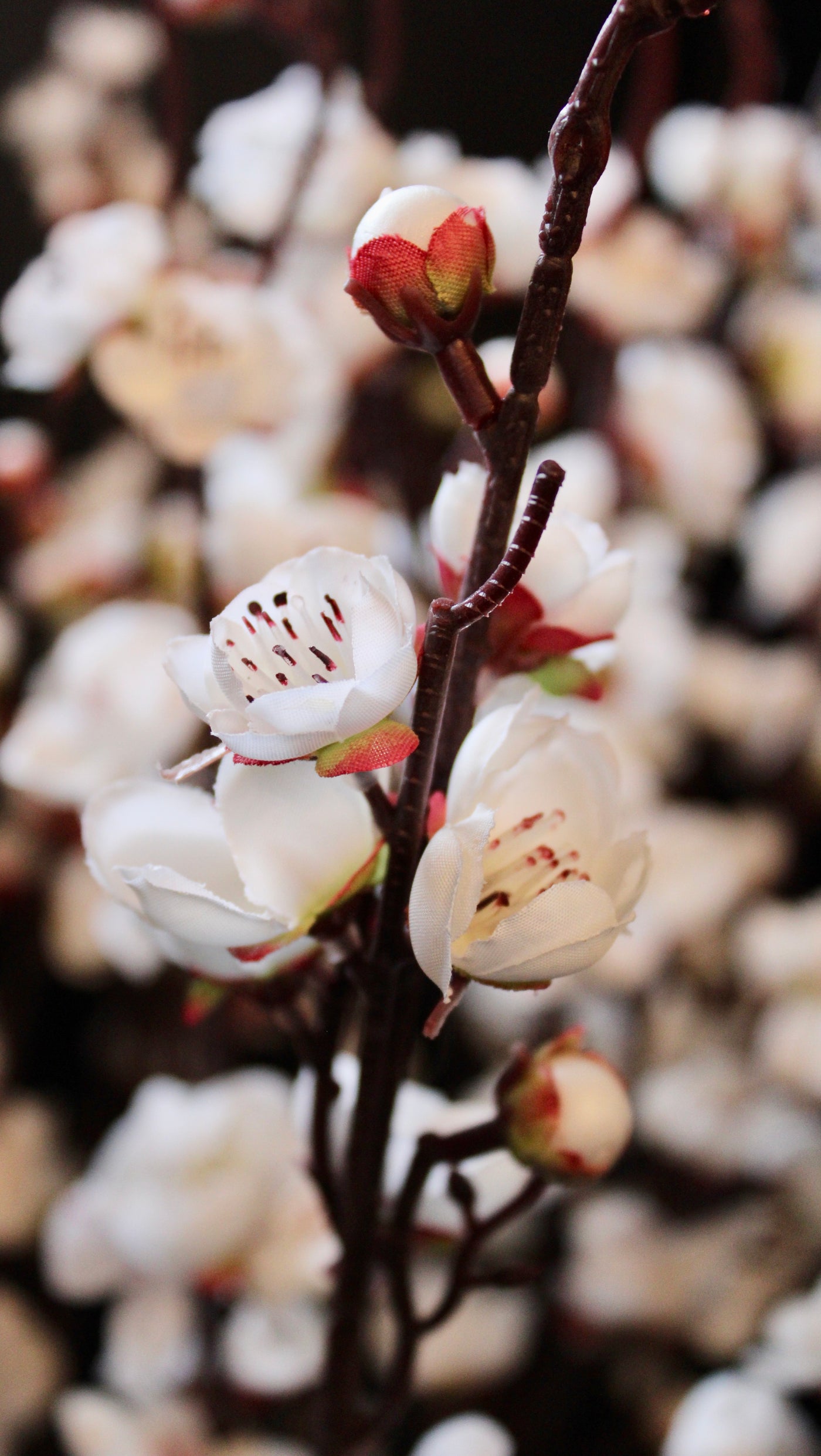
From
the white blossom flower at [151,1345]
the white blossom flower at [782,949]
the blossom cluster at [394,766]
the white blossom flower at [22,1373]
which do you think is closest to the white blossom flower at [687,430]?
the blossom cluster at [394,766]

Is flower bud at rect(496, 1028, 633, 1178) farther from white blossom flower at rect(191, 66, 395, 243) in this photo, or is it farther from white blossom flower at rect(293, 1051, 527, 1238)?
white blossom flower at rect(191, 66, 395, 243)

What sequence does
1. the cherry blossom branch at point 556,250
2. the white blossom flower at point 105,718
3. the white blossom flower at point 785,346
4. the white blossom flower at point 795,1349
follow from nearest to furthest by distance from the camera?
1. the cherry blossom branch at point 556,250
2. the white blossom flower at point 795,1349
3. the white blossom flower at point 105,718
4. the white blossom flower at point 785,346

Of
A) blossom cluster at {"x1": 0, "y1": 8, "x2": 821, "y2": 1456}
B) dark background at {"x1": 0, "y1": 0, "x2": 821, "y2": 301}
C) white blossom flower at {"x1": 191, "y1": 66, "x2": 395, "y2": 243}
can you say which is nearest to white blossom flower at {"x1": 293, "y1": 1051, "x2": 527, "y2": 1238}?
blossom cluster at {"x1": 0, "y1": 8, "x2": 821, "y2": 1456}

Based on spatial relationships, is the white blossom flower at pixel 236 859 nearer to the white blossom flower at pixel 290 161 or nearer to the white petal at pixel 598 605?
the white petal at pixel 598 605

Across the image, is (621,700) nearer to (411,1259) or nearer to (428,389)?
(428,389)

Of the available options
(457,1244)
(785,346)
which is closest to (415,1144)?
(457,1244)
